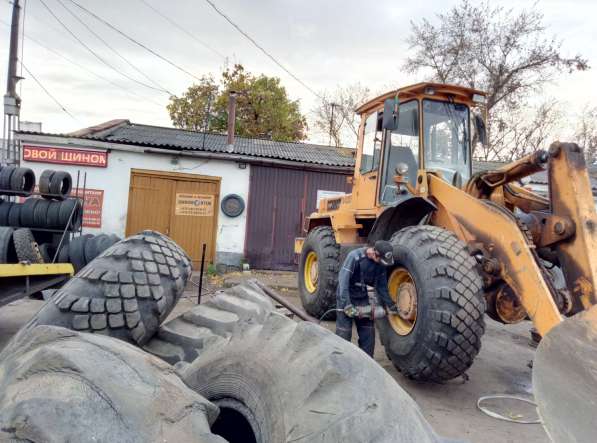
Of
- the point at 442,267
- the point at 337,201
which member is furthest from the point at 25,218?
the point at 442,267

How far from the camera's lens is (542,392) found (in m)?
2.15

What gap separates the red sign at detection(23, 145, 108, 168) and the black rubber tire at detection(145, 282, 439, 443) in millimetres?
12874

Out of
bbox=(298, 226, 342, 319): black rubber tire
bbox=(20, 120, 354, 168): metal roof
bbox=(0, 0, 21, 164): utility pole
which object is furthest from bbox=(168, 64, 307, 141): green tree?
bbox=(298, 226, 342, 319): black rubber tire

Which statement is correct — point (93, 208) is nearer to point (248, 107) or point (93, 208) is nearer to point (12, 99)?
point (12, 99)

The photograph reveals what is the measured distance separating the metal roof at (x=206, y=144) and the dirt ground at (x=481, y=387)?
22.8 feet

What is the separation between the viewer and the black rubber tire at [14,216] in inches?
260

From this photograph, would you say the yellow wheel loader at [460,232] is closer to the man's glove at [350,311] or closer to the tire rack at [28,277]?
the man's glove at [350,311]

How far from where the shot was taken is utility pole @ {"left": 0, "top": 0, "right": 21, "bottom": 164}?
13.8 m

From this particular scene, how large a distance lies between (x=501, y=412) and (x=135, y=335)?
12.1 feet

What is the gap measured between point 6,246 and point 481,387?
5656 mm

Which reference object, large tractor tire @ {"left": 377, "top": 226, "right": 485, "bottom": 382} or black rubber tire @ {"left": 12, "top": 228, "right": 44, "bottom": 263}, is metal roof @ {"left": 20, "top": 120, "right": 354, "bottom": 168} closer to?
black rubber tire @ {"left": 12, "top": 228, "right": 44, "bottom": 263}

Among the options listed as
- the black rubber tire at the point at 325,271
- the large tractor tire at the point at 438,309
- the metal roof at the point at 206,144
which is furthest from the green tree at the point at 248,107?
the large tractor tire at the point at 438,309

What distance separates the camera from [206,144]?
16781 millimetres

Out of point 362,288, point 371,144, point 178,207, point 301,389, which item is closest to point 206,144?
point 178,207
